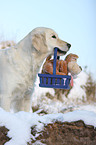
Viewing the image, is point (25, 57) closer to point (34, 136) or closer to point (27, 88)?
point (27, 88)

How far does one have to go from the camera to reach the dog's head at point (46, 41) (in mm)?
2078

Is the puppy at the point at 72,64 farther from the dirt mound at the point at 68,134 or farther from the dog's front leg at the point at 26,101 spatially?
the dirt mound at the point at 68,134

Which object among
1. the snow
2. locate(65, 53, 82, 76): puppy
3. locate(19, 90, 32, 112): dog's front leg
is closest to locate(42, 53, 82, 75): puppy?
locate(65, 53, 82, 76): puppy

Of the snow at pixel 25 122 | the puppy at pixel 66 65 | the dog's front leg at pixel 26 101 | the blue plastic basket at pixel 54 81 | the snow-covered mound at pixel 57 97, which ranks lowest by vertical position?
the snow-covered mound at pixel 57 97

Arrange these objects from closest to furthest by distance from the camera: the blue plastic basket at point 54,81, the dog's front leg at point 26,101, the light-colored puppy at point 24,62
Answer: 1. the blue plastic basket at point 54,81
2. the light-colored puppy at point 24,62
3. the dog's front leg at point 26,101

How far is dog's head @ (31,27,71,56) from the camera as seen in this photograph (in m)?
2.08

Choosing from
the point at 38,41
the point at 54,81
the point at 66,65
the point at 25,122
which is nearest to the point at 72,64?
the point at 66,65

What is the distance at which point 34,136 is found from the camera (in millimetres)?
1233

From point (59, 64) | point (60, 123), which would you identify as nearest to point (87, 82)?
point (59, 64)

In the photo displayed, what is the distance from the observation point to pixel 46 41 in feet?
6.84

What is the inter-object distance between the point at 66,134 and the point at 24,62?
110 cm

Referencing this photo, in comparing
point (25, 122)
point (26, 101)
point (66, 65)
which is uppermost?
point (66, 65)

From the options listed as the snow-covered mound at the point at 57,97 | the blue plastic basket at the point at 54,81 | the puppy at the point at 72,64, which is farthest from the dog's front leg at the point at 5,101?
the snow-covered mound at the point at 57,97

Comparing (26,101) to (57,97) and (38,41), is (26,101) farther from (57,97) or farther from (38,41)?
(57,97)
